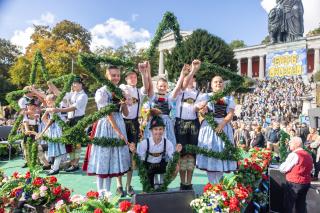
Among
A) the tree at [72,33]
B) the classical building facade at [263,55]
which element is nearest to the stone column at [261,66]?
the classical building facade at [263,55]

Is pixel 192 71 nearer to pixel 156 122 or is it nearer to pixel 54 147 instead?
pixel 156 122

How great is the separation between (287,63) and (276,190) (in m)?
46.7

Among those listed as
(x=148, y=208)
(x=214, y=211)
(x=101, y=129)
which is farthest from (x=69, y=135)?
(x=214, y=211)

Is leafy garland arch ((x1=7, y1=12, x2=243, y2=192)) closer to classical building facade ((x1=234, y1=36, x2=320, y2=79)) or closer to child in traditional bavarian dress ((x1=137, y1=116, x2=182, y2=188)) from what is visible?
child in traditional bavarian dress ((x1=137, y1=116, x2=182, y2=188))

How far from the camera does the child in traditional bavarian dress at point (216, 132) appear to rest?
5594 mm

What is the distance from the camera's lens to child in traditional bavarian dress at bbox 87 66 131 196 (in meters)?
5.27

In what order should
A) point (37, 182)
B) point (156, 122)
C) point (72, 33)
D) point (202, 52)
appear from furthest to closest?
1. point (72, 33)
2. point (202, 52)
3. point (156, 122)
4. point (37, 182)

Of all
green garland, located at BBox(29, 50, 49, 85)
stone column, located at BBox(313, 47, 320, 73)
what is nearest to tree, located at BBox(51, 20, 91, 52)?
stone column, located at BBox(313, 47, 320, 73)

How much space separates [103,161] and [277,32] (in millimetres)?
54492

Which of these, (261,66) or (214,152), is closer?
(214,152)

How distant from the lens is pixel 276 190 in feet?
19.3

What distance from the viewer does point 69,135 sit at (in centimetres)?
551

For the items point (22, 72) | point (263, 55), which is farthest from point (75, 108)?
point (263, 55)

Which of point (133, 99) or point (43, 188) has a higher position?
point (133, 99)
